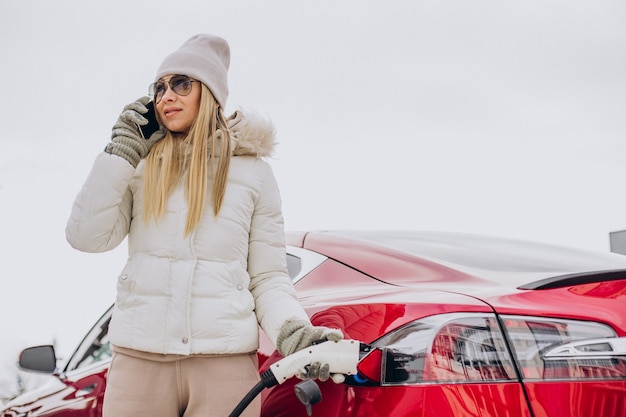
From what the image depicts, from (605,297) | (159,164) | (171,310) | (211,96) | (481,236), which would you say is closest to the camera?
(605,297)

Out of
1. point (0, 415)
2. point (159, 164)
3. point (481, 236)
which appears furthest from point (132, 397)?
point (0, 415)

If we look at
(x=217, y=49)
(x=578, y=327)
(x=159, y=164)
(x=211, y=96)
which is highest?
(x=217, y=49)

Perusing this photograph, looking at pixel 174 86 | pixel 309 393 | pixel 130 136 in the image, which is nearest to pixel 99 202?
pixel 130 136

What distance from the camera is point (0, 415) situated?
412cm

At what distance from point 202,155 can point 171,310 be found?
50 cm

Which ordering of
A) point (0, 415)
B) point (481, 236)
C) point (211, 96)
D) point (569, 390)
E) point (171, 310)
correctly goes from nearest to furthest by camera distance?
point (569, 390) < point (171, 310) < point (211, 96) < point (481, 236) < point (0, 415)

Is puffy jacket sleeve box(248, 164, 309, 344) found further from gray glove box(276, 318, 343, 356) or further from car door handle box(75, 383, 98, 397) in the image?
car door handle box(75, 383, 98, 397)

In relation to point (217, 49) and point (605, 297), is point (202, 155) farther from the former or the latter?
point (605, 297)

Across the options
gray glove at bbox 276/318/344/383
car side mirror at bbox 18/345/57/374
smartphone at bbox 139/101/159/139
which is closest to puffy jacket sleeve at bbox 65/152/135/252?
smartphone at bbox 139/101/159/139

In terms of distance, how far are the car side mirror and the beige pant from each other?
1.50 m

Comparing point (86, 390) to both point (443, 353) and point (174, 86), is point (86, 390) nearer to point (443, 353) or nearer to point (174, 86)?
point (174, 86)

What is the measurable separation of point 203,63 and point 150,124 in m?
0.28

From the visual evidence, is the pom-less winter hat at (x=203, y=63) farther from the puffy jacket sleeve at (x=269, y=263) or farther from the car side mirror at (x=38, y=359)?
the car side mirror at (x=38, y=359)

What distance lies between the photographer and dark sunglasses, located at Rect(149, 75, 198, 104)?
2.35 m
